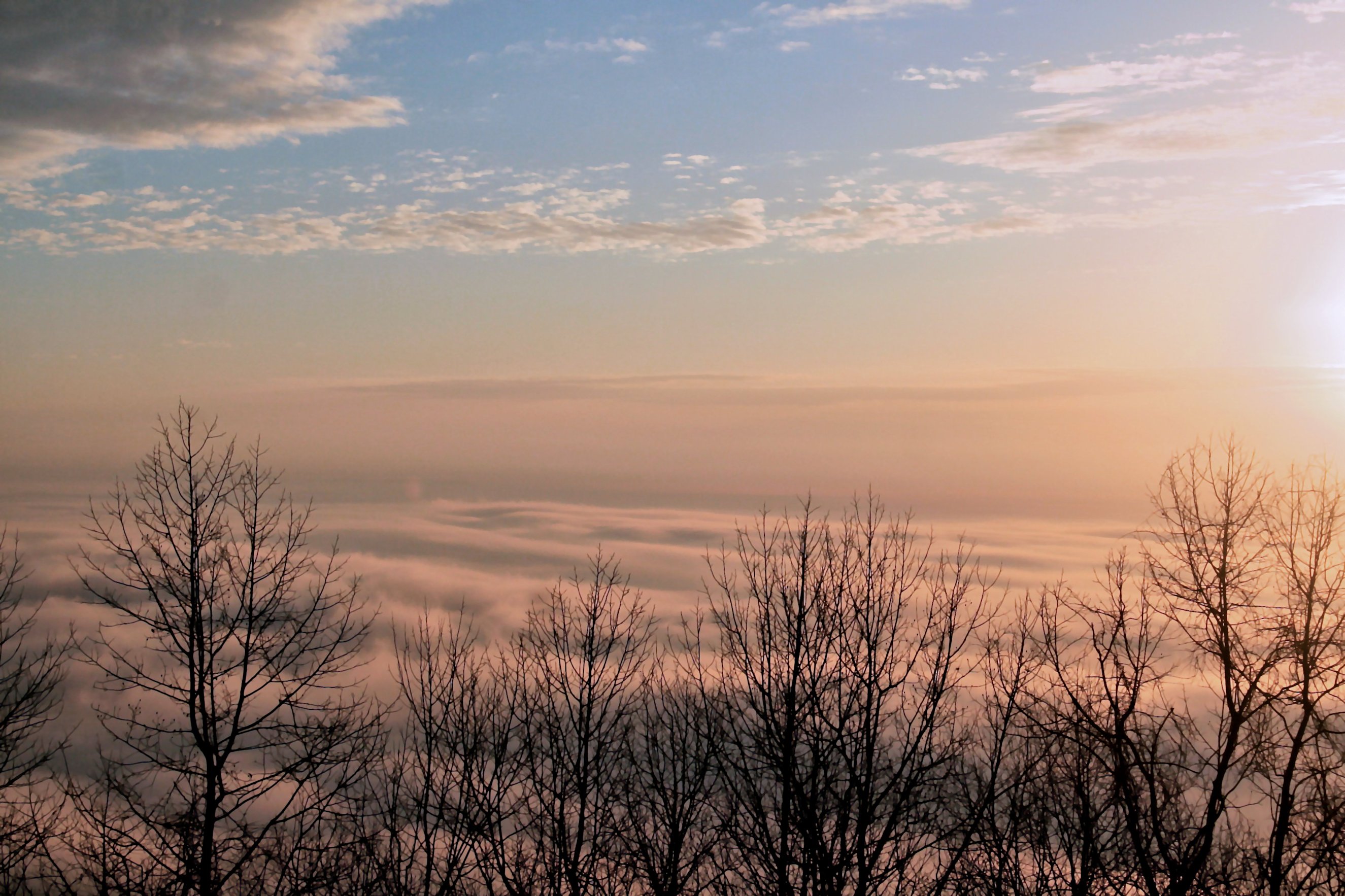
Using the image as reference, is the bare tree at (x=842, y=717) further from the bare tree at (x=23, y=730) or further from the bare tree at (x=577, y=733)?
Result: the bare tree at (x=23, y=730)

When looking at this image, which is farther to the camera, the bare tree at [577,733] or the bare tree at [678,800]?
the bare tree at [577,733]

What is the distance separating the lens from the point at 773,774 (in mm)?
17266

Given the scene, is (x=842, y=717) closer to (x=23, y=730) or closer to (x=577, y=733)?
(x=577, y=733)

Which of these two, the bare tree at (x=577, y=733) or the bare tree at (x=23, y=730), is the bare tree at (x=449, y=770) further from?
the bare tree at (x=23, y=730)

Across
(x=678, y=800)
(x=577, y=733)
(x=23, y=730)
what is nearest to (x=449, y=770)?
(x=577, y=733)

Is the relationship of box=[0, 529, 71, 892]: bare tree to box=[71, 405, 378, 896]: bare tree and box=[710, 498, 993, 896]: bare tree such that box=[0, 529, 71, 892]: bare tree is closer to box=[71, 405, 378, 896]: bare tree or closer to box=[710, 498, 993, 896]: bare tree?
box=[71, 405, 378, 896]: bare tree

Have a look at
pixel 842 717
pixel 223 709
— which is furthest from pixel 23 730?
pixel 842 717

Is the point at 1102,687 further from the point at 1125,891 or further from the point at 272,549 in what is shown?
the point at 272,549

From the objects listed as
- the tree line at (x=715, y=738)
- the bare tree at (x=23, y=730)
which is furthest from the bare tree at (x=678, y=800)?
the bare tree at (x=23, y=730)

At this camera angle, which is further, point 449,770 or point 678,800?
point 449,770

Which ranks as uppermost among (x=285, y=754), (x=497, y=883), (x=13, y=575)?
(x=13, y=575)

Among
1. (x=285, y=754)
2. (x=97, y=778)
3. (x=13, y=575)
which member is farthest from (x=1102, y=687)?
(x=13, y=575)

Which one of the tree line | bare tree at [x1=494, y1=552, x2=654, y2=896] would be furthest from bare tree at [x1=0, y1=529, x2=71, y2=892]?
bare tree at [x1=494, y1=552, x2=654, y2=896]

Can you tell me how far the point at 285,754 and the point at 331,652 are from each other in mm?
2774
